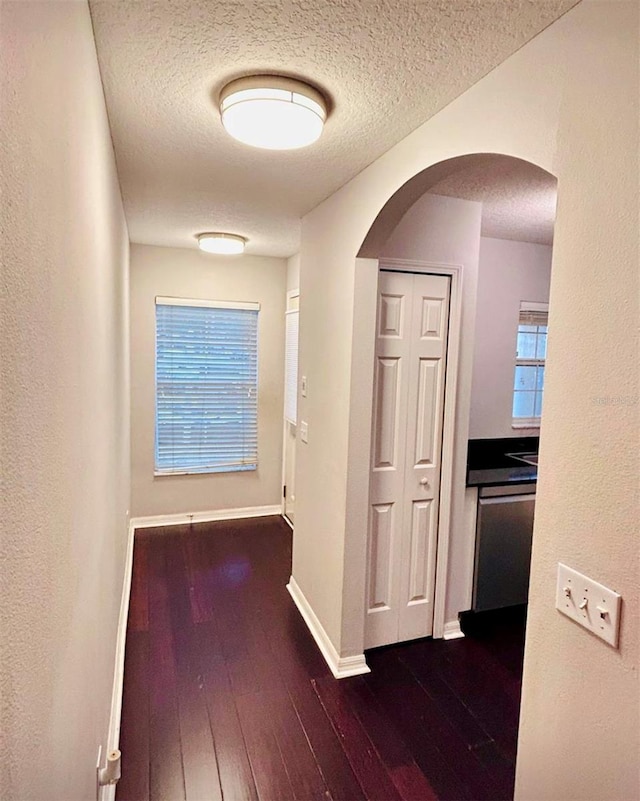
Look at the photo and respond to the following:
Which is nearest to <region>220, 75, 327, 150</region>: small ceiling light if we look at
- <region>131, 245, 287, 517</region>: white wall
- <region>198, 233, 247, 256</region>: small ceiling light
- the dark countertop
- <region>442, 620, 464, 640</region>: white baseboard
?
the dark countertop

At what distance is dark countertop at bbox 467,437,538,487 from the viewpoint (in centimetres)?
281

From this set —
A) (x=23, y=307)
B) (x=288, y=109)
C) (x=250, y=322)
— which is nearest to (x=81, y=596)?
(x=23, y=307)

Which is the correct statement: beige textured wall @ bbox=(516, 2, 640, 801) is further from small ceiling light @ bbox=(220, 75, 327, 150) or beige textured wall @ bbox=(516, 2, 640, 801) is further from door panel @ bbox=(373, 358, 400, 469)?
door panel @ bbox=(373, 358, 400, 469)

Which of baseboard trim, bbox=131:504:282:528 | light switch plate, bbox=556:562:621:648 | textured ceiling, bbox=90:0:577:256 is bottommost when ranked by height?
baseboard trim, bbox=131:504:282:528

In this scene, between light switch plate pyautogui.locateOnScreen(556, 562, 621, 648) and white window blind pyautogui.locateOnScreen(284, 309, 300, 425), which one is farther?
white window blind pyautogui.locateOnScreen(284, 309, 300, 425)

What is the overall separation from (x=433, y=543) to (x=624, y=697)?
1764 mm

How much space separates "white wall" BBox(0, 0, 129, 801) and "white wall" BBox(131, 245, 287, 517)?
2803 mm

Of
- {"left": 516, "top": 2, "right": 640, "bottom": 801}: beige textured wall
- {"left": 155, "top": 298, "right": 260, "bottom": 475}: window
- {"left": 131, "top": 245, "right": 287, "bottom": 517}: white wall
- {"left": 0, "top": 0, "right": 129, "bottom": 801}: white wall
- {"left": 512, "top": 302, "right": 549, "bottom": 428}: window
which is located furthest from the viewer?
{"left": 155, "top": 298, "right": 260, "bottom": 475}: window

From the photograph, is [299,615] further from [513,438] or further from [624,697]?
[624,697]

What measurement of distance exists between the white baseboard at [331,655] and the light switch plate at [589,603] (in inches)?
63.0

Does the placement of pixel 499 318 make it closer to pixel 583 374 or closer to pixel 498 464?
pixel 498 464

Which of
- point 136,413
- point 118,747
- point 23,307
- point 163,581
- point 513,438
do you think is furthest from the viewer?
point 136,413

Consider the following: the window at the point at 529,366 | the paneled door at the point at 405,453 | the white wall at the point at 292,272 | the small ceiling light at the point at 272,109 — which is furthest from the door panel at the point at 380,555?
the white wall at the point at 292,272

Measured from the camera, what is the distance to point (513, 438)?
366cm
